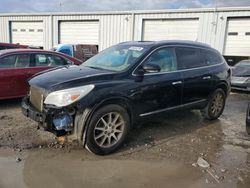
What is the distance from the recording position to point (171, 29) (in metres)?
19.9

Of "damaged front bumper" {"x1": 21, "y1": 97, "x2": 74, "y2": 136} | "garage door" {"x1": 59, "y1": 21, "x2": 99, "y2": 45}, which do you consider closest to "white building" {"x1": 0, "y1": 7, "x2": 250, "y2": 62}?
"garage door" {"x1": 59, "y1": 21, "x2": 99, "y2": 45}

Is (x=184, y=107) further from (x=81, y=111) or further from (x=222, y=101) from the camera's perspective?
(x=81, y=111)

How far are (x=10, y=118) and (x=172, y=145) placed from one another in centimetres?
349

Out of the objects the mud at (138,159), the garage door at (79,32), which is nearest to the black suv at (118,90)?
the mud at (138,159)

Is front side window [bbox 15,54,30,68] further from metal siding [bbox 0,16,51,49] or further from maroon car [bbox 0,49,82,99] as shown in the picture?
metal siding [bbox 0,16,51,49]

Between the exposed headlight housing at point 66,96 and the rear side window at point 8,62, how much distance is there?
3.36 m

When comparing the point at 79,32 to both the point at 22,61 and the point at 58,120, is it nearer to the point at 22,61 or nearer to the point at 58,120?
the point at 22,61

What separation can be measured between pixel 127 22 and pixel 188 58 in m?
16.1

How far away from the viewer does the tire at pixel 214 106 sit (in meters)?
6.39

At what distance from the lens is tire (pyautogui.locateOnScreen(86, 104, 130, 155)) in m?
4.23

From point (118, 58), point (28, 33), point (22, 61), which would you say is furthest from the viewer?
point (28, 33)

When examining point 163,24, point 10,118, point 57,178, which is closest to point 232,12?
point 163,24

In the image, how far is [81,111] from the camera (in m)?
4.12

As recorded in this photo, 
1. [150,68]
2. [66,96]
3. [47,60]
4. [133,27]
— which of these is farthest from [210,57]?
[133,27]
